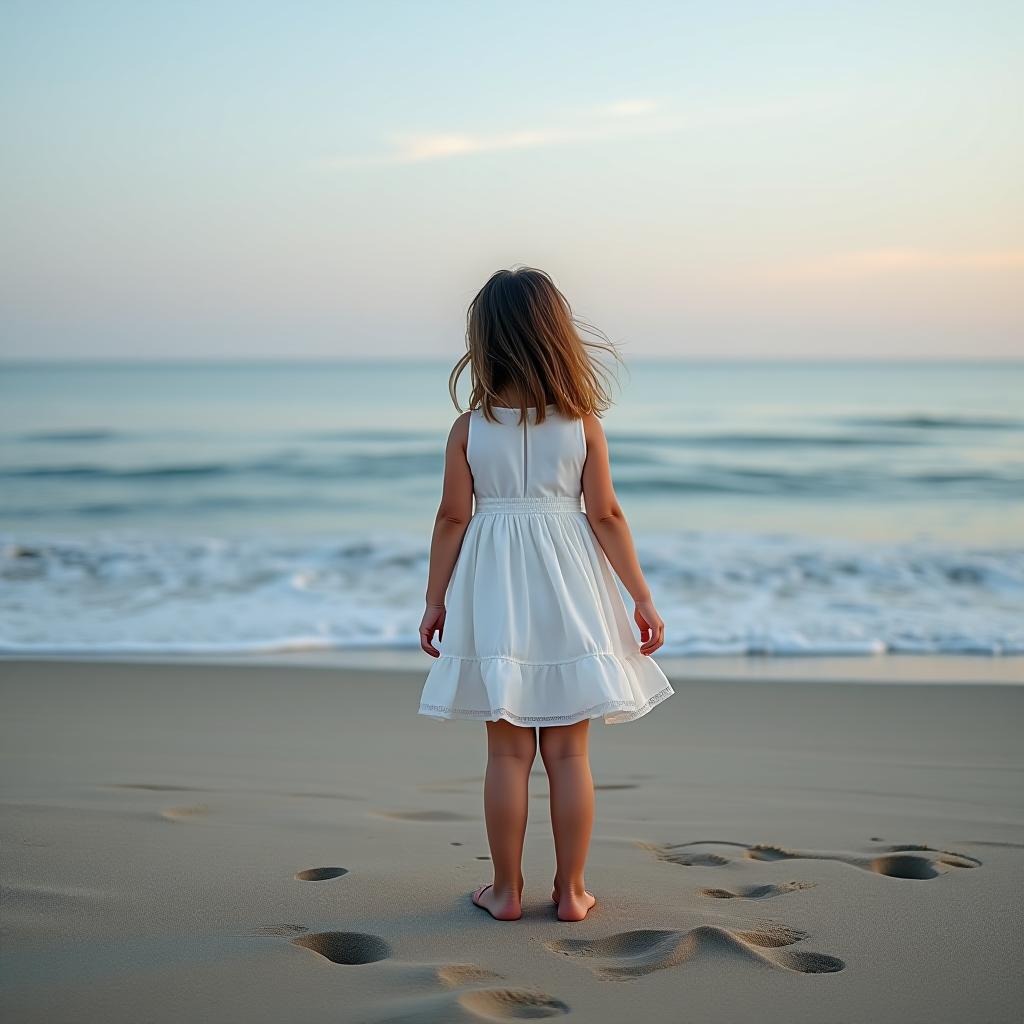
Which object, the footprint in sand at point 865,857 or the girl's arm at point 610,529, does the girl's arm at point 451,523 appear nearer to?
the girl's arm at point 610,529

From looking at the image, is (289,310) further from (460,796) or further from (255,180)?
(460,796)

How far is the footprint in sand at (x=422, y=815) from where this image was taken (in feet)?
11.8

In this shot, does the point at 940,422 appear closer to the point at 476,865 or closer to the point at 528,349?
the point at 476,865

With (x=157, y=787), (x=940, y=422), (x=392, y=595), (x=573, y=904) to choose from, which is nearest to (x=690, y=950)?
(x=573, y=904)

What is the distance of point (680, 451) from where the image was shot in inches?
841

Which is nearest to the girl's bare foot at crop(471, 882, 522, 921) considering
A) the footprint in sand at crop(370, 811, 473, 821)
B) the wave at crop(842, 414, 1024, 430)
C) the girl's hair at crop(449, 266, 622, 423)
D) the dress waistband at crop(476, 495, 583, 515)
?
the footprint in sand at crop(370, 811, 473, 821)

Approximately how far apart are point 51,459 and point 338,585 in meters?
12.9

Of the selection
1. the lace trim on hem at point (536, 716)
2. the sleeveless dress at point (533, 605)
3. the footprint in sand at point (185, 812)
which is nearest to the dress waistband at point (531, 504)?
the sleeveless dress at point (533, 605)

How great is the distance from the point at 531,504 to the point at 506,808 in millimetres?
773

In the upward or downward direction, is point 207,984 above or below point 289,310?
below

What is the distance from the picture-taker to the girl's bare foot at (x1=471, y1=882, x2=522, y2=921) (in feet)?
8.86

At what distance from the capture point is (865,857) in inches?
126

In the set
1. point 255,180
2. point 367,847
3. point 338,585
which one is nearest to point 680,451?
point 255,180

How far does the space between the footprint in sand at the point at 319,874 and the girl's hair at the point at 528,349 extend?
1342mm
